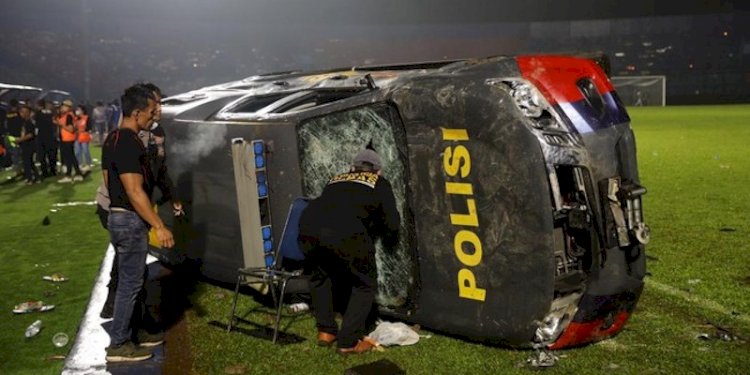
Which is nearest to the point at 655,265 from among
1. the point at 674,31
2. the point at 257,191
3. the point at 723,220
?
the point at 723,220

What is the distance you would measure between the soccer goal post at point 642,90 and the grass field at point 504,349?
34796 mm

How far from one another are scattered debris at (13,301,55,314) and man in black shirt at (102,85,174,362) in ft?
5.21

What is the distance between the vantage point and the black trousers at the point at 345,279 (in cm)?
476

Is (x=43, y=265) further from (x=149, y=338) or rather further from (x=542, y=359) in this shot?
(x=542, y=359)

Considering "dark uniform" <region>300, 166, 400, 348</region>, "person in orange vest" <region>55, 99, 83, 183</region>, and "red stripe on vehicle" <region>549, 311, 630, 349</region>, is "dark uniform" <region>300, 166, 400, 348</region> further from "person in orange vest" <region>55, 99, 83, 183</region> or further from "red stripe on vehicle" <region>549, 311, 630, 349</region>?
"person in orange vest" <region>55, 99, 83, 183</region>

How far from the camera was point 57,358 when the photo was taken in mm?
4930

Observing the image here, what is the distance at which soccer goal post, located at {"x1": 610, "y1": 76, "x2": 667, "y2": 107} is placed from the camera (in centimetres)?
4444

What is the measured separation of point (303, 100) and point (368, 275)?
1.91 metres

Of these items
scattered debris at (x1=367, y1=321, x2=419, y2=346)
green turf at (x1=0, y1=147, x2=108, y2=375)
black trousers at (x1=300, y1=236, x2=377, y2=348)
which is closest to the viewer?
black trousers at (x1=300, y1=236, x2=377, y2=348)

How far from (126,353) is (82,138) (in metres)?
12.9

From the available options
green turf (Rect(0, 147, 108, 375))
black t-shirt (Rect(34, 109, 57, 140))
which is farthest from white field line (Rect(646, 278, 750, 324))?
black t-shirt (Rect(34, 109, 57, 140))

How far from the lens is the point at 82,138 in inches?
651

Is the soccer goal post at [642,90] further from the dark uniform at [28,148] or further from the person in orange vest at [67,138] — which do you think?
the dark uniform at [28,148]

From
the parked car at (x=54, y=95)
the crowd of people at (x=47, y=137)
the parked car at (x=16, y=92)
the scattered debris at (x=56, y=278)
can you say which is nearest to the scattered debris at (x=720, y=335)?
the scattered debris at (x=56, y=278)
